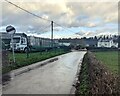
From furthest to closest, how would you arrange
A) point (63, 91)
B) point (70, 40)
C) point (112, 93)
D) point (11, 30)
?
1. point (70, 40)
2. point (11, 30)
3. point (63, 91)
4. point (112, 93)

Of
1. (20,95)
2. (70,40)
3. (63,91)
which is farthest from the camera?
(70,40)

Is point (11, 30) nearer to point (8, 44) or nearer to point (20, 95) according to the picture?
point (20, 95)

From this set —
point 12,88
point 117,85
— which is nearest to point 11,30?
point 12,88

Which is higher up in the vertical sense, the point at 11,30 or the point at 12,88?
the point at 11,30

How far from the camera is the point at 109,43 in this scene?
132m

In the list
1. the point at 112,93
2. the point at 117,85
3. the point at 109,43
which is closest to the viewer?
the point at 112,93

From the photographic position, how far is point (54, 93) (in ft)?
31.0

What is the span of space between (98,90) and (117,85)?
731mm

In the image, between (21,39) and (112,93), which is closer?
(112,93)

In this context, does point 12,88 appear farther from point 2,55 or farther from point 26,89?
point 2,55

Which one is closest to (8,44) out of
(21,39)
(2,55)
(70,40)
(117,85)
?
(21,39)

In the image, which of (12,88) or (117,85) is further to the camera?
(12,88)

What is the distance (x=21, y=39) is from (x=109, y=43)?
291 ft

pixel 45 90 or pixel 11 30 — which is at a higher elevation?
pixel 11 30
